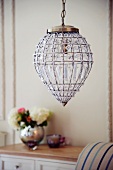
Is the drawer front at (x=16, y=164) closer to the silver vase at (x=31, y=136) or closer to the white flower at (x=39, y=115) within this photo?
the silver vase at (x=31, y=136)

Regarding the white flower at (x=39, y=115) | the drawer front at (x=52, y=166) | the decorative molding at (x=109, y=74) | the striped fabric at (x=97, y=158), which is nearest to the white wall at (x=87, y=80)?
the decorative molding at (x=109, y=74)

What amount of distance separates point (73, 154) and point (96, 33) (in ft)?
3.55

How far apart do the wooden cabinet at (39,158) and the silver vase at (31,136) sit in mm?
52

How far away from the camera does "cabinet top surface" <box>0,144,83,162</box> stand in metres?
3.14

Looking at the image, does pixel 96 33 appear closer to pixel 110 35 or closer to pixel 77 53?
pixel 110 35

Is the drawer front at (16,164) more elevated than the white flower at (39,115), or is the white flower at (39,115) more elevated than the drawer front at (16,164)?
the white flower at (39,115)

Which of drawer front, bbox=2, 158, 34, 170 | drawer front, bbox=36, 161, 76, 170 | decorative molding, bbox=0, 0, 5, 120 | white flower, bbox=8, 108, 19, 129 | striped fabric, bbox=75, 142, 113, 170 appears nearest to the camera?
striped fabric, bbox=75, 142, 113, 170

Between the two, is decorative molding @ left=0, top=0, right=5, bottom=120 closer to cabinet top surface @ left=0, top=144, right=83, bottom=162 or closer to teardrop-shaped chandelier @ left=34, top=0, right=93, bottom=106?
cabinet top surface @ left=0, top=144, right=83, bottom=162

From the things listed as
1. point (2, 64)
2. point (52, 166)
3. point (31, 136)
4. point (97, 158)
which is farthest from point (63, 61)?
point (2, 64)

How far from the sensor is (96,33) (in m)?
→ 3.47

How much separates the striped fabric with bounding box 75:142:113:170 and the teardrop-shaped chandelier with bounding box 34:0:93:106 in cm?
72

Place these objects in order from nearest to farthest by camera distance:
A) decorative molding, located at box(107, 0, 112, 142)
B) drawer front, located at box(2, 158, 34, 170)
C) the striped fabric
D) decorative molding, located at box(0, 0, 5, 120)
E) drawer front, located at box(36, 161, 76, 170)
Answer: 1. the striped fabric
2. drawer front, located at box(36, 161, 76, 170)
3. drawer front, located at box(2, 158, 34, 170)
4. decorative molding, located at box(107, 0, 112, 142)
5. decorative molding, located at box(0, 0, 5, 120)

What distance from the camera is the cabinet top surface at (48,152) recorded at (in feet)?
10.3

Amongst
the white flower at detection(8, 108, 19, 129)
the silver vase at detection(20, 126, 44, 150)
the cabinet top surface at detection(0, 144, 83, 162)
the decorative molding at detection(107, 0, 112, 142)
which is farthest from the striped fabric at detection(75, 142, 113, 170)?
the white flower at detection(8, 108, 19, 129)
